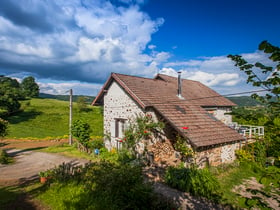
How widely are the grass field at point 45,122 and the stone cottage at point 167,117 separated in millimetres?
12187

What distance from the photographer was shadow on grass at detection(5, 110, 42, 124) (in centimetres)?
2786

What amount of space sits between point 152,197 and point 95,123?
24446 mm

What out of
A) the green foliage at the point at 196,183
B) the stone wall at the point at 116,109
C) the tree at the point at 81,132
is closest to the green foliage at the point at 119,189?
the green foliage at the point at 196,183

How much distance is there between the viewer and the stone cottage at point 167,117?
9.12m

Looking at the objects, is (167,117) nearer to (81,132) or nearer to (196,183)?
(196,183)

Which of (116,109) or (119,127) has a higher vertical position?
(116,109)

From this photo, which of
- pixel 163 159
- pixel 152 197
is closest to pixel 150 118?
pixel 163 159

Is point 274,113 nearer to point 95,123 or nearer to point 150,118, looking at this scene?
point 150,118

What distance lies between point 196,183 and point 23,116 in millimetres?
32830

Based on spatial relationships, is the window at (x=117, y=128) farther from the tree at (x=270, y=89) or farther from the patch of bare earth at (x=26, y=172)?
the tree at (x=270, y=89)

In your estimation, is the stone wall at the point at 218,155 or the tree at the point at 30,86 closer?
the stone wall at the point at 218,155

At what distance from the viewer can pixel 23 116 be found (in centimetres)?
3000

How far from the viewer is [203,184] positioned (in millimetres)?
6418

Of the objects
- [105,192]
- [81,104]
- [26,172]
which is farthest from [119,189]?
[81,104]
